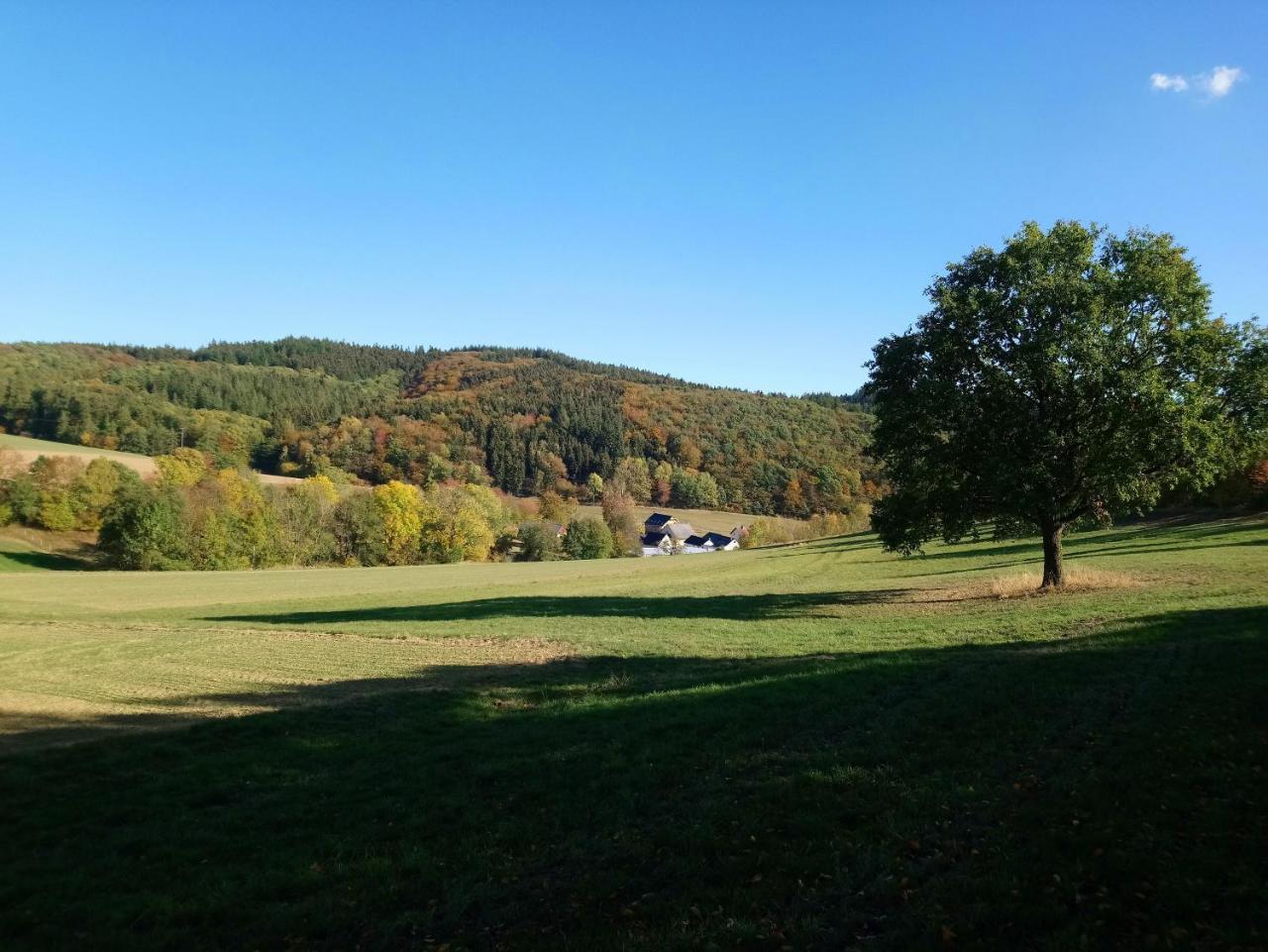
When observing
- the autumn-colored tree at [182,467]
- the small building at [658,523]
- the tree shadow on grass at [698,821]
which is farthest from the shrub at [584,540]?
the tree shadow on grass at [698,821]

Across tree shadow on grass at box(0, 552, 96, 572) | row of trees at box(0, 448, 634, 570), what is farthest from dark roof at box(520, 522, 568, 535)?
tree shadow on grass at box(0, 552, 96, 572)

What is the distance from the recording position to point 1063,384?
79.8 feet

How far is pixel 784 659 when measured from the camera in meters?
17.5

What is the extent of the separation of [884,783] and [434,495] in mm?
106058

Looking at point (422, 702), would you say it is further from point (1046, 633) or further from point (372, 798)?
point (1046, 633)

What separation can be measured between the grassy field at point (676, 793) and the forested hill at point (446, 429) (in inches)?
4504

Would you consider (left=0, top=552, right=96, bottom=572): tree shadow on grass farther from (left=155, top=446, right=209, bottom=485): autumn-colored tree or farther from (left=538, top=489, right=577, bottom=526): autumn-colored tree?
(left=538, top=489, right=577, bottom=526): autumn-colored tree

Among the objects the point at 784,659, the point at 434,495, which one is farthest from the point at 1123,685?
the point at 434,495

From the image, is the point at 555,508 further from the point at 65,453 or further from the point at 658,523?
the point at 65,453

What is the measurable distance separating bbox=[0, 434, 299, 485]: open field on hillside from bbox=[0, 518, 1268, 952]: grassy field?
96316mm

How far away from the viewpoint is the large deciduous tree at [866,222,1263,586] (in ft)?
79.3

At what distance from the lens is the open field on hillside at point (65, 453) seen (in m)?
96.3

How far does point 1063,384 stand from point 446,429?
144340 mm

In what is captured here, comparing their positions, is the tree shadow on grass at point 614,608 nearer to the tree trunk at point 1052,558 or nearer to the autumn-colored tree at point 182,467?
the tree trunk at point 1052,558
